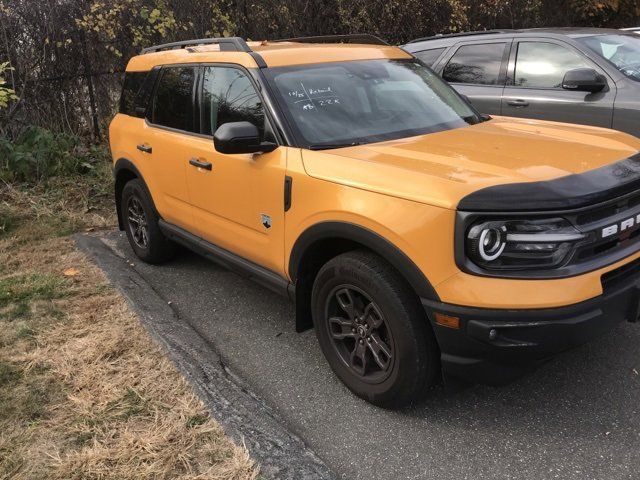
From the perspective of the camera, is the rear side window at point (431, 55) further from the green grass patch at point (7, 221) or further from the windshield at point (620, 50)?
the green grass patch at point (7, 221)

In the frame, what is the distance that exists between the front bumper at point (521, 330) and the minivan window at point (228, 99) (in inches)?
65.9

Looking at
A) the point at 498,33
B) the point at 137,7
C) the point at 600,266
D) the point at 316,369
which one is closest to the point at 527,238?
the point at 600,266

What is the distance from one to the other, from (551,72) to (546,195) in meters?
3.67

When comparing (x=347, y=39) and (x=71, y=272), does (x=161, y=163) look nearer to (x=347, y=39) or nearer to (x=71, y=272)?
(x=71, y=272)

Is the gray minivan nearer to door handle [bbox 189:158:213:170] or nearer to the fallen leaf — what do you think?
door handle [bbox 189:158:213:170]

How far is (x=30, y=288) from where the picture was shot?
173 inches

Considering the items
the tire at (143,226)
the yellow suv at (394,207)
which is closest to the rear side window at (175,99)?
the yellow suv at (394,207)

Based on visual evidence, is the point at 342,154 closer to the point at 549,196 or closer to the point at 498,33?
the point at 549,196

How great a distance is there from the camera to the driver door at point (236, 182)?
3246 mm

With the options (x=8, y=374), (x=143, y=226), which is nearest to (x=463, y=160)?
(x=8, y=374)

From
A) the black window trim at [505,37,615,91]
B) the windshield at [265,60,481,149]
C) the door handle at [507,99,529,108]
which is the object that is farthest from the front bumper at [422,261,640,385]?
the door handle at [507,99,529,108]

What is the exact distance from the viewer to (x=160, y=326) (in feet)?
12.5

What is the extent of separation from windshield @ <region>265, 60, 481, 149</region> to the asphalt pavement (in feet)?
4.40

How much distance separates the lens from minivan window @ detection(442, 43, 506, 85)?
19.3 ft
